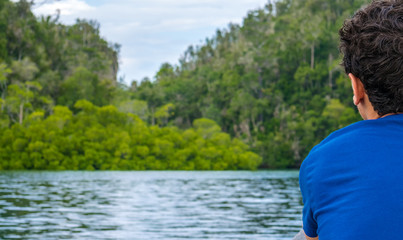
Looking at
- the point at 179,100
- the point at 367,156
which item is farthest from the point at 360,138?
the point at 179,100

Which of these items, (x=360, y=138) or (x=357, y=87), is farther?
(x=357, y=87)

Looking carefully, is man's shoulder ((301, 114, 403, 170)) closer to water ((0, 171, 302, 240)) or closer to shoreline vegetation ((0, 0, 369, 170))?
water ((0, 171, 302, 240))

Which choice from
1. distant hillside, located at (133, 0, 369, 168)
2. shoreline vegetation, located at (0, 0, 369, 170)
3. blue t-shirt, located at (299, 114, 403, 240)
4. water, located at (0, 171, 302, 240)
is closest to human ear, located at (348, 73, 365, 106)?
blue t-shirt, located at (299, 114, 403, 240)

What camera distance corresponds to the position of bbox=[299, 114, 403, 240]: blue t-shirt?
1.22 m

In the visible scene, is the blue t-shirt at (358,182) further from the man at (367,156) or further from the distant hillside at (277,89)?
the distant hillside at (277,89)

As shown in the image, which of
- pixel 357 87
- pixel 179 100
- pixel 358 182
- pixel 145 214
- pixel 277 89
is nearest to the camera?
pixel 358 182

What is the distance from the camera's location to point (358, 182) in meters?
1.27

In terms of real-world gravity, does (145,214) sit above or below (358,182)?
below

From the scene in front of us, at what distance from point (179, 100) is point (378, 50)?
80204 mm

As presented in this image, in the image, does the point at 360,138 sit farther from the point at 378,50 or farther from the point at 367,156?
the point at 378,50

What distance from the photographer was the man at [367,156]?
1.23 m

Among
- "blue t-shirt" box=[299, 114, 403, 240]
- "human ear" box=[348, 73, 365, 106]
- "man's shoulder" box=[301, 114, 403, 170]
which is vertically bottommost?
"blue t-shirt" box=[299, 114, 403, 240]

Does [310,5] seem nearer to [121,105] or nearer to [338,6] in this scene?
[338,6]

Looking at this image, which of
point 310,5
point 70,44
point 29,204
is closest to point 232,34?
point 310,5
